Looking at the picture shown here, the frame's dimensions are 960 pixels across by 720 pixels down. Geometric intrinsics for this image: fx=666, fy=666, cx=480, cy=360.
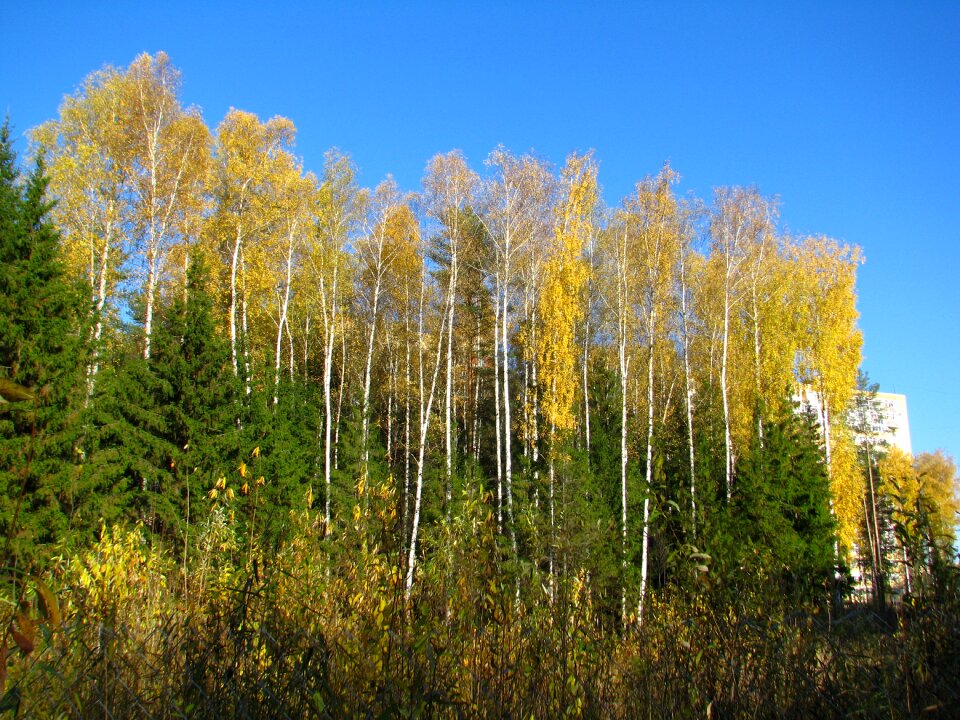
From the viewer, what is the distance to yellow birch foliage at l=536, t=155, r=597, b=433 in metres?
19.6

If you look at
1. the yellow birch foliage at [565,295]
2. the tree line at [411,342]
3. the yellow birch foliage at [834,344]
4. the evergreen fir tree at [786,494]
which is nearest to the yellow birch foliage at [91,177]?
the tree line at [411,342]

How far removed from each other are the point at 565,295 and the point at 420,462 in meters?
6.73

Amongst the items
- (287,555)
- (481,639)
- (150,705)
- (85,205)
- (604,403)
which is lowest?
(150,705)

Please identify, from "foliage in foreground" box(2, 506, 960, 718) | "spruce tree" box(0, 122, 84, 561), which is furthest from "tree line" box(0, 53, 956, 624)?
"foliage in foreground" box(2, 506, 960, 718)

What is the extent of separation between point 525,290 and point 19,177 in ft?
48.1

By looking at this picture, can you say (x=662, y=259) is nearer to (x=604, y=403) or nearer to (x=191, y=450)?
(x=604, y=403)

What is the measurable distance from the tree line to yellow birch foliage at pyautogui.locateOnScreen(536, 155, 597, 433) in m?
0.07

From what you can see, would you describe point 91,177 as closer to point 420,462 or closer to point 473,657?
point 420,462

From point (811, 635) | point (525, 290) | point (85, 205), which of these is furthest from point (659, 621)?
point (525, 290)

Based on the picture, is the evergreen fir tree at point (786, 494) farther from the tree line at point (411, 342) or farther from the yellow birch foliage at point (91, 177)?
the yellow birch foliage at point (91, 177)

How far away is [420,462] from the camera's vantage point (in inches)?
723

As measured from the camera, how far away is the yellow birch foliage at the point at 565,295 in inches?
771

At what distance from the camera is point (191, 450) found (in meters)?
14.6

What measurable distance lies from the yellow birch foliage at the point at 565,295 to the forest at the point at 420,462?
0.10 m
